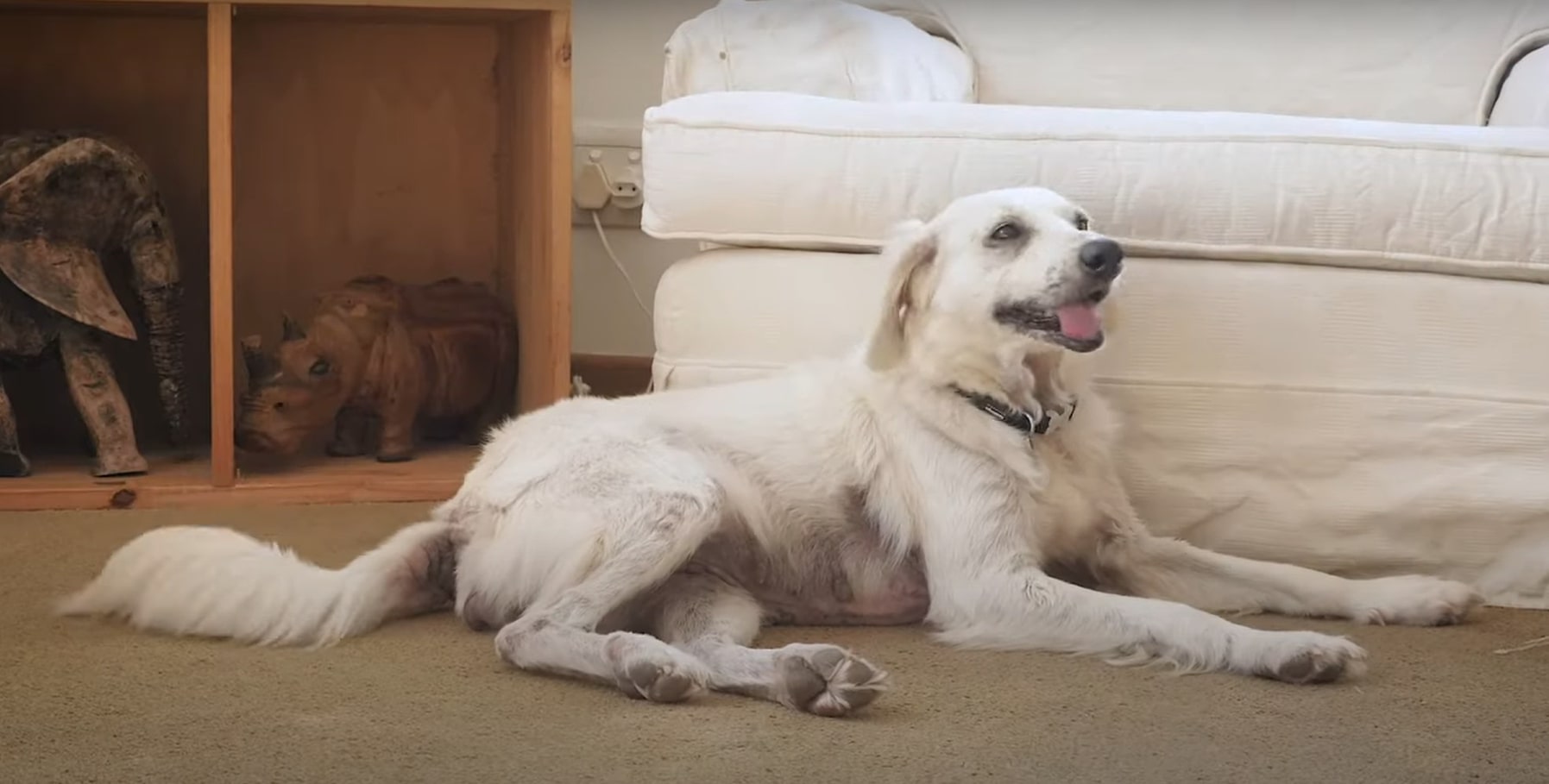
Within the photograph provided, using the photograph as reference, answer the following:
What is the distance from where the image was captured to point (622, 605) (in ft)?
5.17

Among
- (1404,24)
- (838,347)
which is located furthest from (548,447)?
(1404,24)

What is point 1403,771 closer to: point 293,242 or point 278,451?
point 278,451

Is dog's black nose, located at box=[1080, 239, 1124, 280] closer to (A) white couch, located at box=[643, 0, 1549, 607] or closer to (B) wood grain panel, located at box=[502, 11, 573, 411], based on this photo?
(A) white couch, located at box=[643, 0, 1549, 607]

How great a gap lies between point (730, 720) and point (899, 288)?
1.88 feet

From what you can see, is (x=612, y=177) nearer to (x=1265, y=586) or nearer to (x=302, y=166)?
(x=302, y=166)

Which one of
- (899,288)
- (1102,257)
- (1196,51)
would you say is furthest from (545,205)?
(1196,51)

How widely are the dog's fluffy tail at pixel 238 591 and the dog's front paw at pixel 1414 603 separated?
3.43 ft

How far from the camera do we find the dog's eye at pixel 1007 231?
5.50ft

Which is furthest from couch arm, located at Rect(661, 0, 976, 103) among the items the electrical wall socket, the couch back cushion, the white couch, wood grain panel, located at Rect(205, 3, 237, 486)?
wood grain panel, located at Rect(205, 3, 237, 486)

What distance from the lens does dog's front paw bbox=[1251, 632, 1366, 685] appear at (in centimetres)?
146

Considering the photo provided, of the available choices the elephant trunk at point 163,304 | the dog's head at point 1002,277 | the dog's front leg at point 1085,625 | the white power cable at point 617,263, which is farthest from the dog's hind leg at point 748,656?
the white power cable at point 617,263

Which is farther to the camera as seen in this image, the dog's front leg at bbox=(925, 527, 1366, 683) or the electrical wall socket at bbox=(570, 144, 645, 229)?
the electrical wall socket at bbox=(570, 144, 645, 229)

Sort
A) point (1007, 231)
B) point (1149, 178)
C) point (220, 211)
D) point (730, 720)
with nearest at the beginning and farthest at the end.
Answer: point (730, 720), point (1007, 231), point (1149, 178), point (220, 211)

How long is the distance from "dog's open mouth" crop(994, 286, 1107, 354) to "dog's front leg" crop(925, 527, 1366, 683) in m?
0.21
